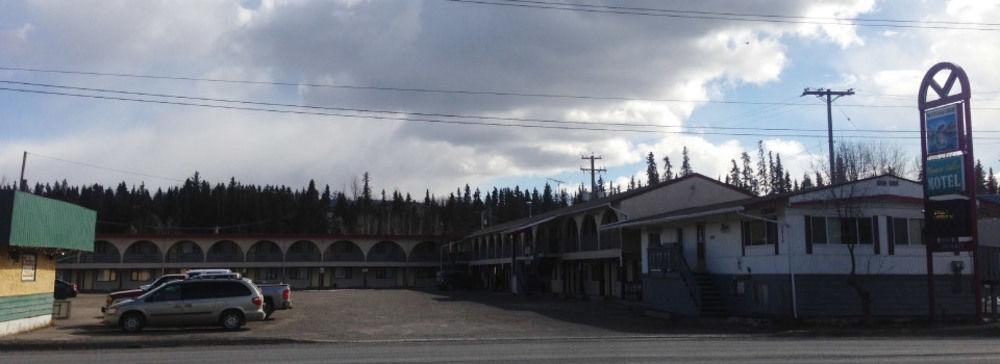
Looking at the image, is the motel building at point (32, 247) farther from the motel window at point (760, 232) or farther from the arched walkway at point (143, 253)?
the arched walkway at point (143, 253)

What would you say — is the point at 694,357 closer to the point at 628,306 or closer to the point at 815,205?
the point at 815,205

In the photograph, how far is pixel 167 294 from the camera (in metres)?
23.5

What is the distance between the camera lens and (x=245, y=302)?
2384 centimetres

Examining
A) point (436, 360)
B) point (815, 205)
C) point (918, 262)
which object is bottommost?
point (436, 360)

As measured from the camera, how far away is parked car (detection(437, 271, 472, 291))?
64.2 metres

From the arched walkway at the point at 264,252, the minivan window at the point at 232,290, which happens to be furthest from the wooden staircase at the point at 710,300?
the arched walkway at the point at 264,252

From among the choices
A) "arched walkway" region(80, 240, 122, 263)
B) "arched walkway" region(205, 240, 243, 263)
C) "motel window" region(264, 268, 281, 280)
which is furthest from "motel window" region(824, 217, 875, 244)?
"arched walkway" region(80, 240, 122, 263)

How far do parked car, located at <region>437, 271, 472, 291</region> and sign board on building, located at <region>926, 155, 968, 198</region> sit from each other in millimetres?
42930

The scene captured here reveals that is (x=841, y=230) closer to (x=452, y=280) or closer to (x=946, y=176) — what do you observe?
(x=946, y=176)

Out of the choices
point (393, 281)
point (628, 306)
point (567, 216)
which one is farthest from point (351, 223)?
point (628, 306)

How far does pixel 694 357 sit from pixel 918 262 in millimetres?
16601

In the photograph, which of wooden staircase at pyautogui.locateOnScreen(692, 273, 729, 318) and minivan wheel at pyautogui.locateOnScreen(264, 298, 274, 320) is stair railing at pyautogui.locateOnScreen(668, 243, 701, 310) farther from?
minivan wheel at pyautogui.locateOnScreen(264, 298, 274, 320)

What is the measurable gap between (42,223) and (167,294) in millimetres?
3795

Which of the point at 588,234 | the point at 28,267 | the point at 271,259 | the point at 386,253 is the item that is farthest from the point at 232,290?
the point at 386,253
